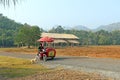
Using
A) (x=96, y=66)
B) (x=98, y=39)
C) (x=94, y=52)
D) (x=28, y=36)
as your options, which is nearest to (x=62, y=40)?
(x=28, y=36)

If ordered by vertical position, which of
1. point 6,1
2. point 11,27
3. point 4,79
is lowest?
point 4,79

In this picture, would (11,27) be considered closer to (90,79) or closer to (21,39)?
(21,39)

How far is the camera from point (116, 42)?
137750 millimetres

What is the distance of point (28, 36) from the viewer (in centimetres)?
7912

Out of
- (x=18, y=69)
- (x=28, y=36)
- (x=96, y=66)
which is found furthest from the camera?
(x=28, y=36)

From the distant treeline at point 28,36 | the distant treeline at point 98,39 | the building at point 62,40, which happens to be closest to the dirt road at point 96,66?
the distant treeline at point 28,36

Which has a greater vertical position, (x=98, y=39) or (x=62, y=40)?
(x=98, y=39)

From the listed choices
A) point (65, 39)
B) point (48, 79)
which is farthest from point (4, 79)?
point (65, 39)

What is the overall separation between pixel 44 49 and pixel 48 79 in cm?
1442

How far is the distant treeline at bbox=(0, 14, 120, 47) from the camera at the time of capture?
262ft

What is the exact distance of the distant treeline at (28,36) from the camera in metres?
79.8

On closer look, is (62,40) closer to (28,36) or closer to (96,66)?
(28,36)

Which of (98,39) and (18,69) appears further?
(98,39)

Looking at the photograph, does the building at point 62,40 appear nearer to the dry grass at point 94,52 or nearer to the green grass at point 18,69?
the dry grass at point 94,52
